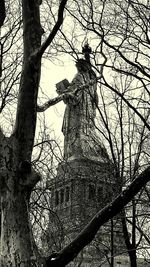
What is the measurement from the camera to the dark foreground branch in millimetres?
5367

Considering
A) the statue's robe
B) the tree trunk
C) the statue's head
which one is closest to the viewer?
the tree trunk

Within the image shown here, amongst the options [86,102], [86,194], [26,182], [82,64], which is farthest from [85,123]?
[26,182]

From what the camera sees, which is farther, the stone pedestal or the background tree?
the stone pedestal

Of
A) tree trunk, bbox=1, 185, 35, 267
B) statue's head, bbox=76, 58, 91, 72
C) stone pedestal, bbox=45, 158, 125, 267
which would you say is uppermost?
statue's head, bbox=76, 58, 91, 72

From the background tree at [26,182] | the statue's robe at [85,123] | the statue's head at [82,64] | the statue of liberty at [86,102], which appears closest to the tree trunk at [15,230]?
the background tree at [26,182]

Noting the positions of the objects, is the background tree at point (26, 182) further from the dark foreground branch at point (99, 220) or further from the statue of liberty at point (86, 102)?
the statue of liberty at point (86, 102)

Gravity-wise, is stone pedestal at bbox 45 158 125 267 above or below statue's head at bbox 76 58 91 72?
below

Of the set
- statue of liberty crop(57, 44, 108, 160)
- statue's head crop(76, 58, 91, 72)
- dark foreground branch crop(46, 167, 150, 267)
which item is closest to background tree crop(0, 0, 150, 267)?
dark foreground branch crop(46, 167, 150, 267)

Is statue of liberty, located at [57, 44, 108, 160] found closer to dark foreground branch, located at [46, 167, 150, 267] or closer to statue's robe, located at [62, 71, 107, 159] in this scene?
statue's robe, located at [62, 71, 107, 159]

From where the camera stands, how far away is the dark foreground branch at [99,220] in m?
5.37

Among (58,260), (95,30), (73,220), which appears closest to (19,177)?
(58,260)

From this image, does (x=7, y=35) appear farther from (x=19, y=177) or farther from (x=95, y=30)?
(x=19, y=177)

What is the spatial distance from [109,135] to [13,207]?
32.7 ft

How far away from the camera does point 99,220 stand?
540cm
